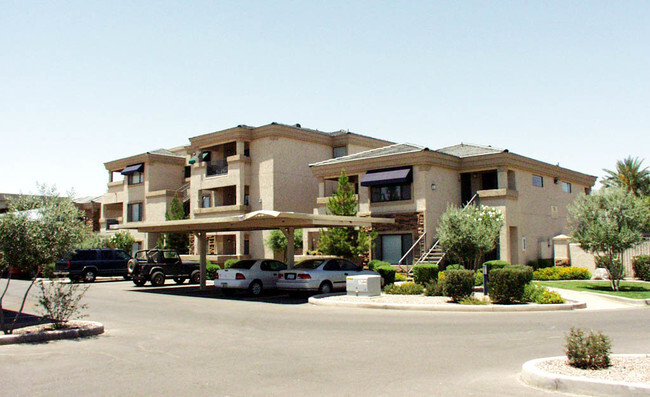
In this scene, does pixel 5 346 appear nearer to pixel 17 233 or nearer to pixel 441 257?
pixel 17 233

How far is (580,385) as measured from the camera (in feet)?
24.0

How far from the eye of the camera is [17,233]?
1202 cm

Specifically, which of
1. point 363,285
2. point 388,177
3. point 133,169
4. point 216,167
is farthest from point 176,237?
point 363,285

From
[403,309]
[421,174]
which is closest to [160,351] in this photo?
[403,309]

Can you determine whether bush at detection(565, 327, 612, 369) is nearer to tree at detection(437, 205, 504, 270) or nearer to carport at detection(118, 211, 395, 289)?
carport at detection(118, 211, 395, 289)

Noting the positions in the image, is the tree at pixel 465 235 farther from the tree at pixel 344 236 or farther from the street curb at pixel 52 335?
the street curb at pixel 52 335

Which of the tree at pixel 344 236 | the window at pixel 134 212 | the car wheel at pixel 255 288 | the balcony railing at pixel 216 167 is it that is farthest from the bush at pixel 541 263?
the window at pixel 134 212

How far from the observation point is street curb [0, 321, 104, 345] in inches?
462

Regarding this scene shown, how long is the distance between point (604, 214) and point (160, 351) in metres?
19.8

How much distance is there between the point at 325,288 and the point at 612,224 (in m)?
11.8

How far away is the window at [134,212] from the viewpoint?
161ft

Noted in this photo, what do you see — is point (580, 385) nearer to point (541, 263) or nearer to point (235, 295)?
point (235, 295)

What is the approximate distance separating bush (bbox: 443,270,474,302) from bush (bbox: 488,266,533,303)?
68cm

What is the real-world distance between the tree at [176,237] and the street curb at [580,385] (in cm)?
3789
